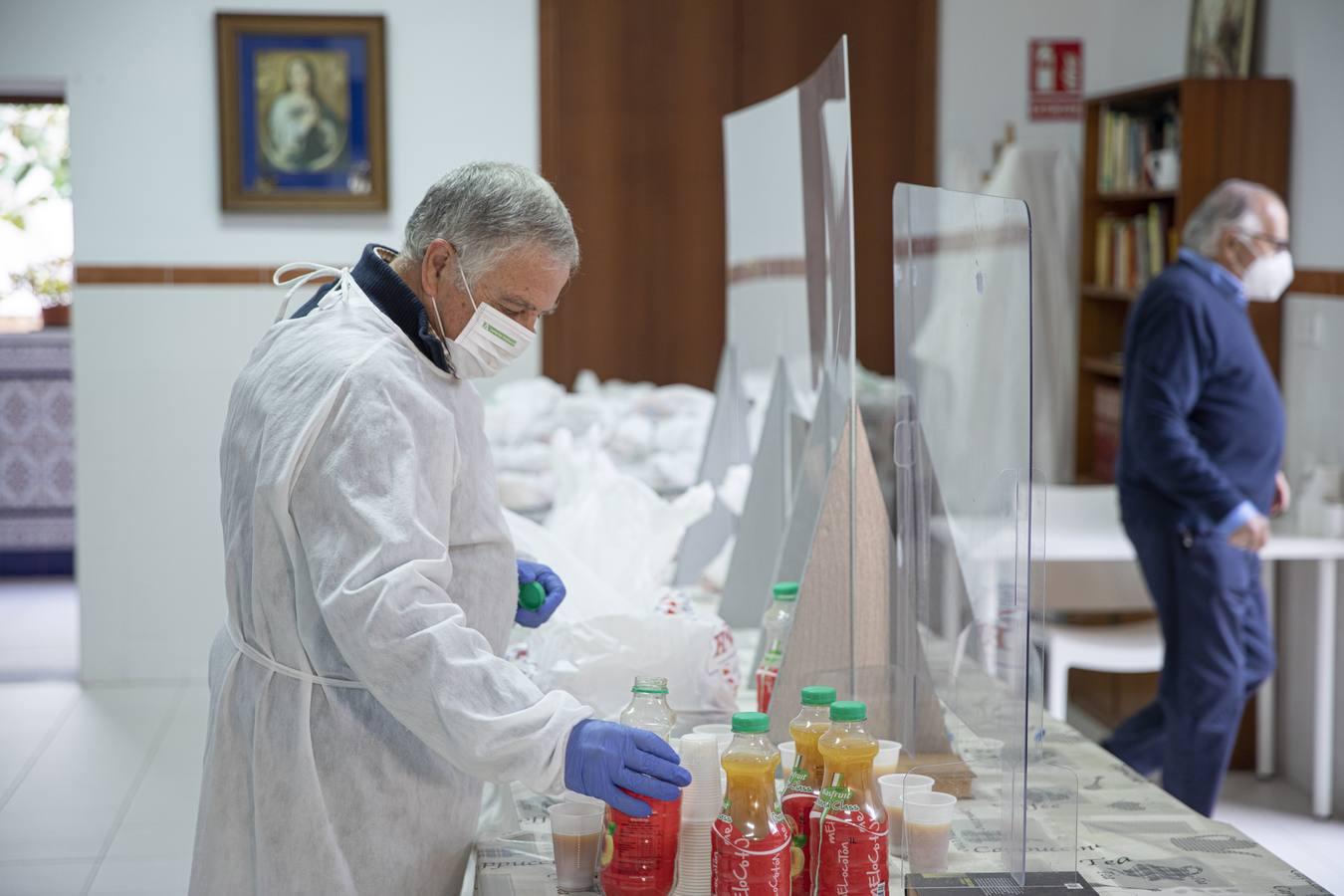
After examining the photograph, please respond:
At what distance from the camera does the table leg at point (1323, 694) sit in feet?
12.1

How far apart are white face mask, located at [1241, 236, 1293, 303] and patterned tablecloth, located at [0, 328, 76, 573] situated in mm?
5165

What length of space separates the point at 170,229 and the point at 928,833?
13.6 ft

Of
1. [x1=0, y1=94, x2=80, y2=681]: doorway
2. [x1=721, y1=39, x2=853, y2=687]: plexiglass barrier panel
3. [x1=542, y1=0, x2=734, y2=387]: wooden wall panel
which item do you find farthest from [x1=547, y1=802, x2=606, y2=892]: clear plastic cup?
[x1=0, y1=94, x2=80, y2=681]: doorway

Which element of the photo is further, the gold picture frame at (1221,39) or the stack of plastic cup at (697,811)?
the gold picture frame at (1221,39)

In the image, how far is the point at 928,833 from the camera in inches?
57.7

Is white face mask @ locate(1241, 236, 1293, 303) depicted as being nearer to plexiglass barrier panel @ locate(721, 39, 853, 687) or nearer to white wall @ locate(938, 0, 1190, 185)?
plexiglass barrier panel @ locate(721, 39, 853, 687)

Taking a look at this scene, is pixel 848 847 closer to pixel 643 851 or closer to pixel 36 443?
pixel 643 851

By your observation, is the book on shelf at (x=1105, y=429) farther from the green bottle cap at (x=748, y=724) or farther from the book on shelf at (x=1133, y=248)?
the green bottle cap at (x=748, y=724)

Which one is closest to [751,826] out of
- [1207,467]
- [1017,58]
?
[1207,467]

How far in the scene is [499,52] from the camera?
5004 mm

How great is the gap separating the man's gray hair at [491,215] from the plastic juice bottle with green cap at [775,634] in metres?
0.75

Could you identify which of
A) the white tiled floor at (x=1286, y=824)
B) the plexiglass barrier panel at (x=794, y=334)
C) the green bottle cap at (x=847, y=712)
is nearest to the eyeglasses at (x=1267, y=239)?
the plexiglass barrier panel at (x=794, y=334)

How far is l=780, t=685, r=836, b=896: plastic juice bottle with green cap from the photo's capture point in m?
1.42

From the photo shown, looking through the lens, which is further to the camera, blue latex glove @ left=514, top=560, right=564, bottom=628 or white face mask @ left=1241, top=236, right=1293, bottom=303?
white face mask @ left=1241, top=236, right=1293, bottom=303
